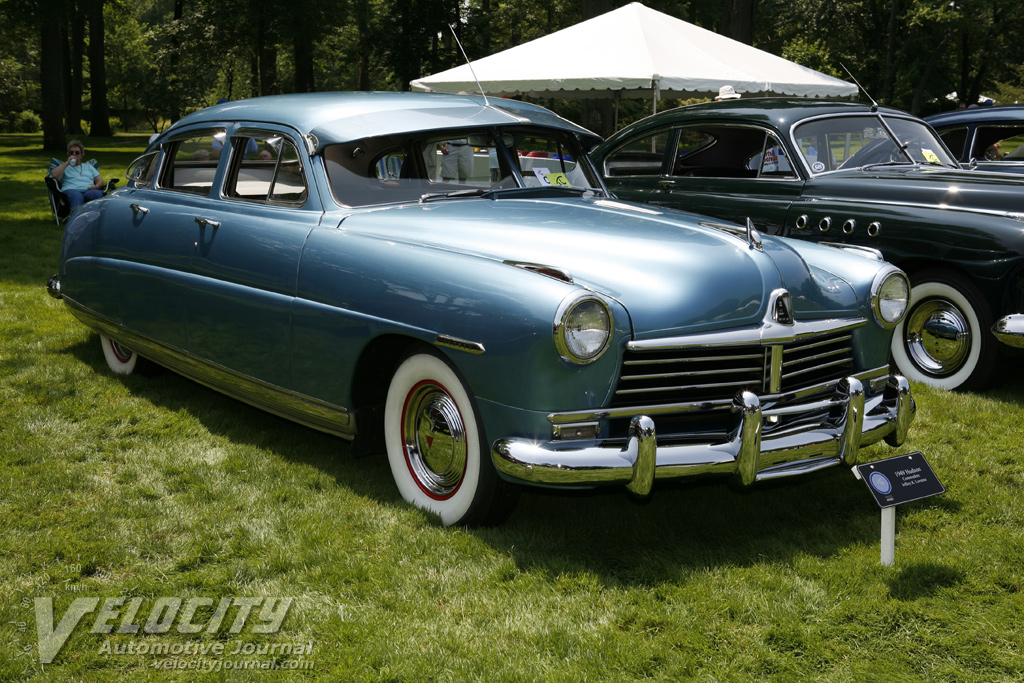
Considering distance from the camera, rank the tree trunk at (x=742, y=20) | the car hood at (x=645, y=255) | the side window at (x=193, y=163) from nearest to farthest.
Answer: the car hood at (x=645, y=255), the side window at (x=193, y=163), the tree trunk at (x=742, y=20)

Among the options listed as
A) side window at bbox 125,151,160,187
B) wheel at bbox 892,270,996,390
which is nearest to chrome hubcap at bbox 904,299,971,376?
wheel at bbox 892,270,996,390

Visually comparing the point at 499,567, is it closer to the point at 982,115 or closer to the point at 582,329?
the point at 582,329

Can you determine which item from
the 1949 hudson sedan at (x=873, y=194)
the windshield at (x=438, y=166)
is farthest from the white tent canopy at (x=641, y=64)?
the windshield at (x=438, y=166)

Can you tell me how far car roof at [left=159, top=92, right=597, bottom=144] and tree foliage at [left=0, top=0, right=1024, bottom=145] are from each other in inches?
494

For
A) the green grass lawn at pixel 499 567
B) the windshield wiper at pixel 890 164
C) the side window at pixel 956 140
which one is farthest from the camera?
Result: the side window at pixel 956 140

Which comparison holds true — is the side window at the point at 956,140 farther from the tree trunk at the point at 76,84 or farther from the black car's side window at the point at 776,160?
the tree trunk at the point at 76,84

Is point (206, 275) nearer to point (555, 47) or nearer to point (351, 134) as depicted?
point (351, 134)

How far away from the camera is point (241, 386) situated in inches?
179

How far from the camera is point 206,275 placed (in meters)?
4.61

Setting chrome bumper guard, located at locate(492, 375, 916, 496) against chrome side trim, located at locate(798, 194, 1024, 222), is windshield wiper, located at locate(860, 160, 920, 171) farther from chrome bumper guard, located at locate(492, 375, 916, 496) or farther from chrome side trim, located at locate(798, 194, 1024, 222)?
chrome bumper guard, located at locate(492, 375, 916, 496)

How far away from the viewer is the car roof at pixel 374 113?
436cm

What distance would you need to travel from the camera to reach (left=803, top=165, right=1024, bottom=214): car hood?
5.76 meters

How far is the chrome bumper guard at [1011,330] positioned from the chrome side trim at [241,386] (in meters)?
3.82

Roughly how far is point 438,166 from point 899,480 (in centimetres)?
256
